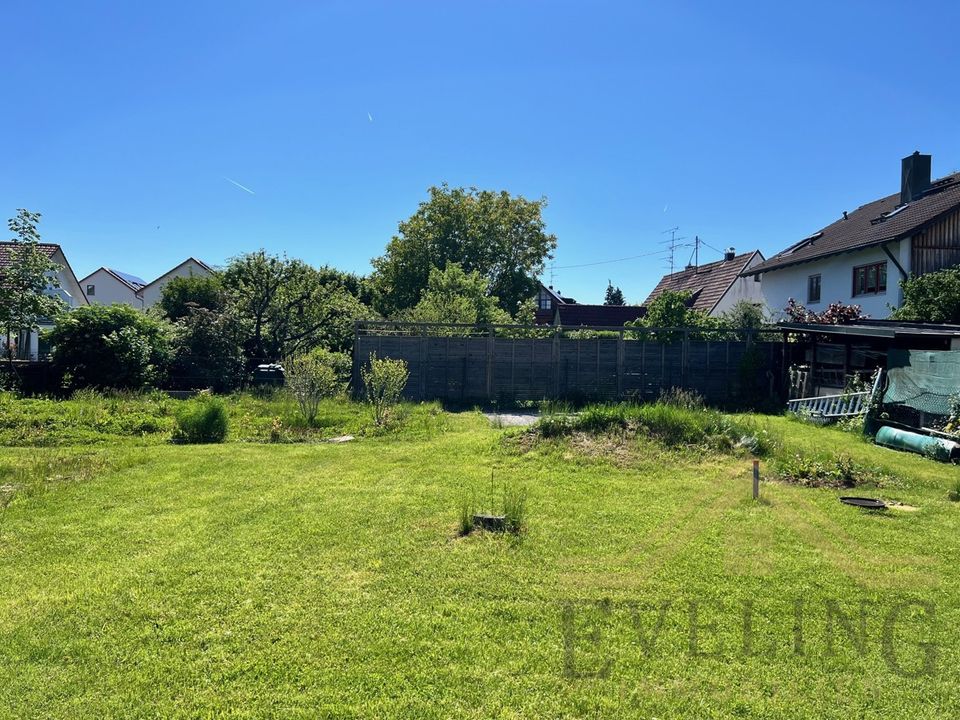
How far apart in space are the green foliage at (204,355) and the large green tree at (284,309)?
0.95 metres

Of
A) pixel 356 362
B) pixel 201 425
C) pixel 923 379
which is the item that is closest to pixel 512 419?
pixel 356 362

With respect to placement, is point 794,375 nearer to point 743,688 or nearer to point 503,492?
point 503,492

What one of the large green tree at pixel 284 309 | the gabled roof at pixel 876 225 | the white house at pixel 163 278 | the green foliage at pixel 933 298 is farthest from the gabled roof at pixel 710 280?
the white house at pixel 163 278

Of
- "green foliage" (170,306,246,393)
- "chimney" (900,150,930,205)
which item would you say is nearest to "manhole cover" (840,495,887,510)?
"green foliage" (170,306,246,393)

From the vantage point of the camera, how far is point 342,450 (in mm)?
9391

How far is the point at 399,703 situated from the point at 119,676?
1476 mm

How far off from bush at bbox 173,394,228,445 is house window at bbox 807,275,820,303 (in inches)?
878

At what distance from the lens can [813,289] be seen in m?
23.7

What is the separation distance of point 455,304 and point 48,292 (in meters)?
13.0

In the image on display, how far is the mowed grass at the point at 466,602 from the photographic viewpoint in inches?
115

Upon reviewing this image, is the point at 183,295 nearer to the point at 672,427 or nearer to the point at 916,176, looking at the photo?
the point at 672,427

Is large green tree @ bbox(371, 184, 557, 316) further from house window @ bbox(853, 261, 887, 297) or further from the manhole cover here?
the manhole cover

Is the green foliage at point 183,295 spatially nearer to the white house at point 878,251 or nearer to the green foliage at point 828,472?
the white house at point 878,251

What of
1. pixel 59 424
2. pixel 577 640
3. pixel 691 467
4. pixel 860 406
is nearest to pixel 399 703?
pixel 577 640
